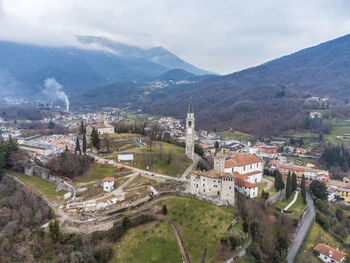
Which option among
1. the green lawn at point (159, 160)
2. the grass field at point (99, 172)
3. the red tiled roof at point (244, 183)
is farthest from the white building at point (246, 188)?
the grass field at point (99, 172)

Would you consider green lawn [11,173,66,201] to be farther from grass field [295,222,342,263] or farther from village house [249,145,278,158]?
village house [249,145,278,158]

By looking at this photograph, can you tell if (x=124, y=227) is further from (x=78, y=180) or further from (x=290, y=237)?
(x=290, y=237)

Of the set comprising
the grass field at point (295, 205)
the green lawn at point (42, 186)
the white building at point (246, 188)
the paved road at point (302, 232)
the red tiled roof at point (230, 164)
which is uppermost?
the red tiled roof at point (230, 164)

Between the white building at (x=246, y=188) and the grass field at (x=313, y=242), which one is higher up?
the white building at (x=246, y=188)

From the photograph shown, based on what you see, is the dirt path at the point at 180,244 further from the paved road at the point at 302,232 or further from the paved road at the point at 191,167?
the paved road at the point at 302,232

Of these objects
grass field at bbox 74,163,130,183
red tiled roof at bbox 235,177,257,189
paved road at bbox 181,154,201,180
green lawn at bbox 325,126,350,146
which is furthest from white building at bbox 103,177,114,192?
green lawn at bbox 325,126,350,146

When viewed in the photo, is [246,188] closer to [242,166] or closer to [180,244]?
[242,166]
